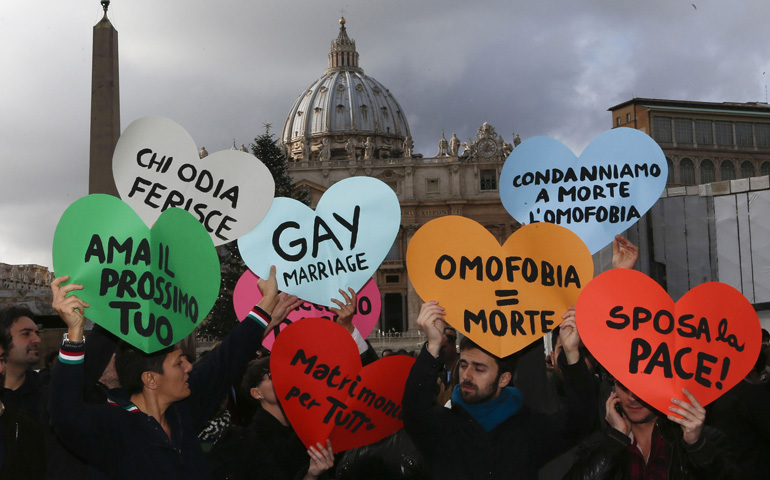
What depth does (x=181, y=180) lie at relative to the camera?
4797 millimetres

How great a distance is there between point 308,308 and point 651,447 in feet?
7.73

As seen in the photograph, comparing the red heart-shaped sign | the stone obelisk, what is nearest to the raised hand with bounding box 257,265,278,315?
the red heart-shaped sign

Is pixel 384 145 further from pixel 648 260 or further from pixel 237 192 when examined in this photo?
pixel 237 192

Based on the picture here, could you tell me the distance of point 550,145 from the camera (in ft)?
17.2

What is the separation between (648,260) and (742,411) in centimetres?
1456

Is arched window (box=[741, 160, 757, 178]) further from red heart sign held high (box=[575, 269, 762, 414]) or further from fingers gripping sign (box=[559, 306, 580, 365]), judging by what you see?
fingers gripping sign (box=[559, 306, 580, 365])

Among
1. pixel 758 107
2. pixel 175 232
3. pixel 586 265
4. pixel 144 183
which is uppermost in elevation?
pixel 758 107

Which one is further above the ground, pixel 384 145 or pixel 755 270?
pixel 384 145

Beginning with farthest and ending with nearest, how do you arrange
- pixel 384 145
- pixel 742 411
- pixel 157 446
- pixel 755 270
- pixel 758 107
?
pixel 384 145, pixel 758 107, pixel 755 270, pixel 742 411, pixel 157 446

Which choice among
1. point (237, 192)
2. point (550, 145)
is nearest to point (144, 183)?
point (237, 192)

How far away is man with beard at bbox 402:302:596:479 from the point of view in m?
3.53

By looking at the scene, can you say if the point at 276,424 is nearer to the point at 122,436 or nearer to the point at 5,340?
the point at 122,436

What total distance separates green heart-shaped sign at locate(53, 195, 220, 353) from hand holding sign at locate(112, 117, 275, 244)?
3.21 ft

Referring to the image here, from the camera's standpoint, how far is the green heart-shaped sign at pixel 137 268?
351 centimetres
